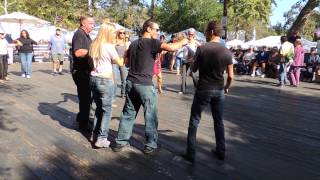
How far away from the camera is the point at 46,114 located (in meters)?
9.40

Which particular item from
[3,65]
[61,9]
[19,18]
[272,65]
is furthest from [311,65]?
[61,9]

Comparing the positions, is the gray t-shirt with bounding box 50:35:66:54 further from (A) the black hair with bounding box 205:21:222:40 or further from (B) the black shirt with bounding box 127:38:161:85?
(A) the black hair with bounding box 205:21:222:40

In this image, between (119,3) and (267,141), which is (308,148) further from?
A: (119,3)

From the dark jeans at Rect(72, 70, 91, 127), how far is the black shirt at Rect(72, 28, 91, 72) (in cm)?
9

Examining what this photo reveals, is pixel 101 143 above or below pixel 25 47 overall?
below

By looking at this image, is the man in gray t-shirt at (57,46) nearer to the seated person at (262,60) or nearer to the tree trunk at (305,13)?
the seated person at (262,60)

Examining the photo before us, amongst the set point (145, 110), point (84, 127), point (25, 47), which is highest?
point (25, 47)

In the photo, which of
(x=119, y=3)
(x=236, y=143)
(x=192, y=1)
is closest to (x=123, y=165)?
(x=236, y=143)

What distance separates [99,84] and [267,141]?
276cm

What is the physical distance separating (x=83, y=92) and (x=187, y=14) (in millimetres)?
35095

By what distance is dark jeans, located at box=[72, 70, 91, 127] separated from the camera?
24.7ft

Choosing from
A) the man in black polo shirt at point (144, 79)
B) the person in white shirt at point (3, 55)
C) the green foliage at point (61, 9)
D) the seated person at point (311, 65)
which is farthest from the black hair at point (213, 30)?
the green foliage at point (61, 9)

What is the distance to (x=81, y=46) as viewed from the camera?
7281 mm

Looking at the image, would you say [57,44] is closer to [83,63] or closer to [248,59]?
[248,59]
